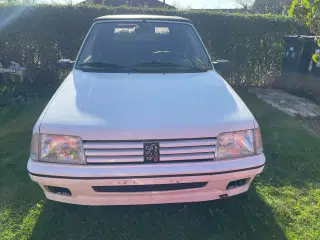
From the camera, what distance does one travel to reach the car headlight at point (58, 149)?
2281 millimetres

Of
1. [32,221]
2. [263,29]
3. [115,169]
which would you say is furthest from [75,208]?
[263,29]

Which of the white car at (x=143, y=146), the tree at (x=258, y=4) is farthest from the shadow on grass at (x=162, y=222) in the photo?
the tree at (x=258, y=4)

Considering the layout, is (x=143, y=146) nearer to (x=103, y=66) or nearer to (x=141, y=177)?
(x=141, y=177)

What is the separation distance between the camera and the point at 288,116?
5820mm

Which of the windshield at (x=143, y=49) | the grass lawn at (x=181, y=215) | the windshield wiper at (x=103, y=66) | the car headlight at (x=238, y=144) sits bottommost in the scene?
the grass lawn at (x=181, y=215)

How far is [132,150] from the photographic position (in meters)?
2.25

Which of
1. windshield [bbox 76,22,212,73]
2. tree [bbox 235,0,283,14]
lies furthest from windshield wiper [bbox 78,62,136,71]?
tree [bbox 235,0,283,14]

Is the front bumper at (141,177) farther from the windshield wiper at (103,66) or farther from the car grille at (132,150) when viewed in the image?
the windshield wiper at (103,66)

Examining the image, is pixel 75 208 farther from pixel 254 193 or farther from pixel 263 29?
pixel 263 29

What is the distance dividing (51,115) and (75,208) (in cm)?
105

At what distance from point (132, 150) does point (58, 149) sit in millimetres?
576

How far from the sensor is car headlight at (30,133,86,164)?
7.48 ft

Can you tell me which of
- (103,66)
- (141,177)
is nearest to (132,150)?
(141,177)

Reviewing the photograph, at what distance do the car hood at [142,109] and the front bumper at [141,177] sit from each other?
241 mm
